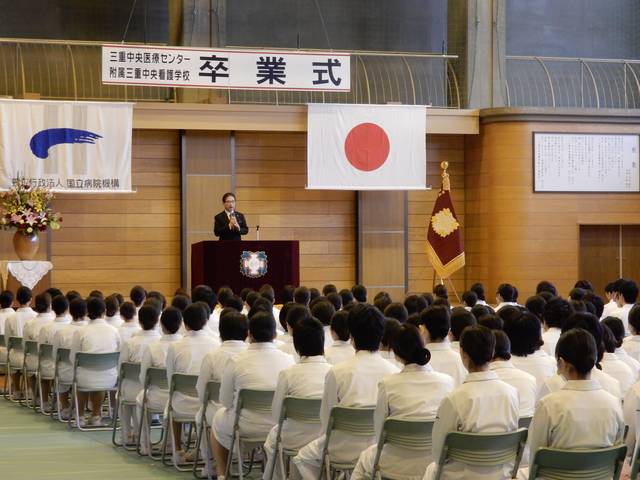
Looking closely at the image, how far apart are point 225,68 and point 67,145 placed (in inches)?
109

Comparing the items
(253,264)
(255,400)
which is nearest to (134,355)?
(255,400)

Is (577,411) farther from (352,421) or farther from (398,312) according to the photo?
(398,312)

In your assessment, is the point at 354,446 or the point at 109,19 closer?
the point at 354,446

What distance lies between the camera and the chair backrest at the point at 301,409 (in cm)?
637

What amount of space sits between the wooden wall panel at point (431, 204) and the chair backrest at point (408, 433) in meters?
13.4

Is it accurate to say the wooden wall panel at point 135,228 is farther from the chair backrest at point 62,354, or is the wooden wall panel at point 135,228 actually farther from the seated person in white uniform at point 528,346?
the seated person in white uniform at point 528,346

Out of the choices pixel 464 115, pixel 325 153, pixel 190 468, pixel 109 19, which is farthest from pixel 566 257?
pixel 190 468

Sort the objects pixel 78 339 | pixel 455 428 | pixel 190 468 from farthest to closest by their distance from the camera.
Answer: pixel 78 339, pixel 190 468, pixel 455 428

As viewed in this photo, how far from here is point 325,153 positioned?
56.4 ft

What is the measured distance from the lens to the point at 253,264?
13930 millimetres

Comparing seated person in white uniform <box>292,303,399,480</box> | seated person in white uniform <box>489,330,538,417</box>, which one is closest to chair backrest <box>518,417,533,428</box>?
seated person in white uniform <box>489,330,538,417</box>

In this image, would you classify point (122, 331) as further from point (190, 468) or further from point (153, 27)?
point (153, 27)

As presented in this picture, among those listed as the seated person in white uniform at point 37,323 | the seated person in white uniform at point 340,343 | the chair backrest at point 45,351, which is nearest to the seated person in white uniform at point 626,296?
the seated person in white uniform at point 340,343

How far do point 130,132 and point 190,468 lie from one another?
31.2ft
